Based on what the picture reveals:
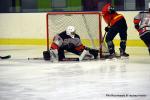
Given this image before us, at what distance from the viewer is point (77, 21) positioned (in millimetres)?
10977

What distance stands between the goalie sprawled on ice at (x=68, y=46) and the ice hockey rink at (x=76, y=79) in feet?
0.71

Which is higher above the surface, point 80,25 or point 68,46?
point 80,25

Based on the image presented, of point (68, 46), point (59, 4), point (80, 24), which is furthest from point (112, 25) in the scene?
point (59, 4)

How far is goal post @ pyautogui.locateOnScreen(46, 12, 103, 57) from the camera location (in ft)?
35.2

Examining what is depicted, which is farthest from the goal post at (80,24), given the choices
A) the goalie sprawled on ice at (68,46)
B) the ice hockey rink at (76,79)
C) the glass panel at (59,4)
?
the glass panel at (59,4)

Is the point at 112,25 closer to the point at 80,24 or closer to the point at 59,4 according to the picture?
the point at 80,24

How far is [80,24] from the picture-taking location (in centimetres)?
1095

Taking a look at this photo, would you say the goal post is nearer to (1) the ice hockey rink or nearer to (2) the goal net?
(2) the goal net

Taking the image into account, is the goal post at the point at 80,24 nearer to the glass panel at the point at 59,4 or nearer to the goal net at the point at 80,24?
the goal net at the point at 80,24

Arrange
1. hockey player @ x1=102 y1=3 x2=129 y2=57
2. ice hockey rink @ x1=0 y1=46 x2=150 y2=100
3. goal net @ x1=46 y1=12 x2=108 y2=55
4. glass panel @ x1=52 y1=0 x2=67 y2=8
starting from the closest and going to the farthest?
ice hockey rink @ x1=0 y1=46 x2=150 y2=100
hockey player @ x1=102 y1=3 x2=129 y2=57
goal net @ x1=46 y1=12 x2=108 y2=55
glass panel @ x1=52 y1=0 x2=67 y2=8

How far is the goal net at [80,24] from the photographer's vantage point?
1074cm

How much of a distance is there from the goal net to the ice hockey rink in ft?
2.44

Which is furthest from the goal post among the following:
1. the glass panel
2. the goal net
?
the glass panel

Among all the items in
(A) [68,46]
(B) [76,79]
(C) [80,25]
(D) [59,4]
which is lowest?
(B) [76,79]
